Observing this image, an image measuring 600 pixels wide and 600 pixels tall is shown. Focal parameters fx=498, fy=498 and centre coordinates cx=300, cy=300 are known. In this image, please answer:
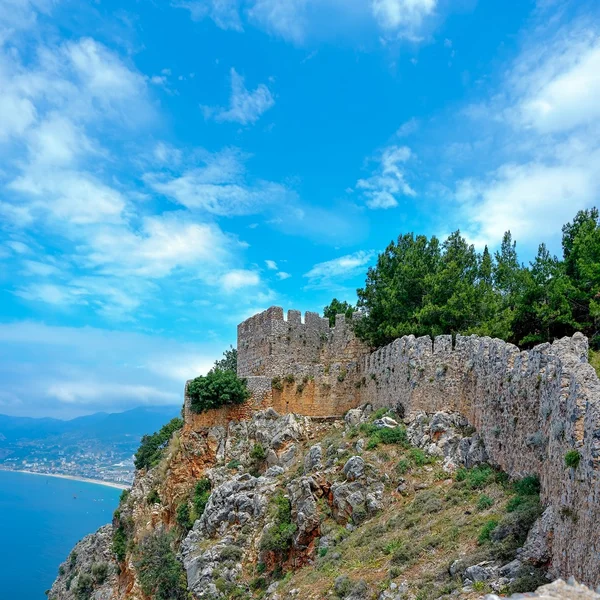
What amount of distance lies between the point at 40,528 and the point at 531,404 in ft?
445

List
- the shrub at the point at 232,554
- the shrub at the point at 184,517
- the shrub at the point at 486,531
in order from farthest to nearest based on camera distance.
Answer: the shrub at the point at 184,517, the shrub at the point at 232,554, the shrub at the point at 486,531

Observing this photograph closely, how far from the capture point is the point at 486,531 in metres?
9.58

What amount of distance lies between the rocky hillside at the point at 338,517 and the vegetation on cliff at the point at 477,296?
5.09 m

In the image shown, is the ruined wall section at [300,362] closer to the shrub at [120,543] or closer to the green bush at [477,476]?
the green bush at [477,476]

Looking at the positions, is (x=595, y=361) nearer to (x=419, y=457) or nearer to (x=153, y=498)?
(x=419, y=457)

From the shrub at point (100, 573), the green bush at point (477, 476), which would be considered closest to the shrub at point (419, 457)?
the green bush at point (477, 476)

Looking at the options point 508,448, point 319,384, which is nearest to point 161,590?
point 319,384

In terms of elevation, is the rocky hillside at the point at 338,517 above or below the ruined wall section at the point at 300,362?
below

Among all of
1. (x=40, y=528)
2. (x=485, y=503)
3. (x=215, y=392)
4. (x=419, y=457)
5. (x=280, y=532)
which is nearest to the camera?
(x=485, y=503)

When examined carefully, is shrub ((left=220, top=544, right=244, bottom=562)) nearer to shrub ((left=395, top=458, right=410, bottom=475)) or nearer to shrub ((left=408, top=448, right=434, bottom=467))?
shrub ((left=395, top=458, right=410, bottom=475))

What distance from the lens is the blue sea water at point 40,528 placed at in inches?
3263

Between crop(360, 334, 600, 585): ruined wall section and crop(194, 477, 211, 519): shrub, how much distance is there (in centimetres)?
896

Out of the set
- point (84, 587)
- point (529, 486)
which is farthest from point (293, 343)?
point (84, 587)

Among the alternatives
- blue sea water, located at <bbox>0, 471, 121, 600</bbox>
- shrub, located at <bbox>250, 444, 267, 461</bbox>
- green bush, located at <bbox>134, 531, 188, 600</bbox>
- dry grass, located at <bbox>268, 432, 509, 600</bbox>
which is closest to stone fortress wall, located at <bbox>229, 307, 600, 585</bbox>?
dry grass, located at <bbox>268, 432, 509, 600</bbox>
